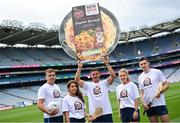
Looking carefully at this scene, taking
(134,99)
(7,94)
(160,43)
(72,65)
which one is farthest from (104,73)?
(134,99)

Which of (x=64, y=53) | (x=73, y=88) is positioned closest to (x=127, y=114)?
(x=73, y=88)

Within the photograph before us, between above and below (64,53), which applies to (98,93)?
below

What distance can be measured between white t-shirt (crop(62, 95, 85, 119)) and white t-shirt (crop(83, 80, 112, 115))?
1.71ft

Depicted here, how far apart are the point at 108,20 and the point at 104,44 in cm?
72

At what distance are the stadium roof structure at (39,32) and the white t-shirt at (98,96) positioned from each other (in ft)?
152

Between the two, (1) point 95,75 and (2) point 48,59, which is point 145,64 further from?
(2) point 48,59

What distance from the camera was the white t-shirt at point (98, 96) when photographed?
870 cm

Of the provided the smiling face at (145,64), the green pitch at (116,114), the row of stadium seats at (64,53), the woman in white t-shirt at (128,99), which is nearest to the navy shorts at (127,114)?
the woman in white t-shirt at (128,99)

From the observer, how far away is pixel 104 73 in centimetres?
7838

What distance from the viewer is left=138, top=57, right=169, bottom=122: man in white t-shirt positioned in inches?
359

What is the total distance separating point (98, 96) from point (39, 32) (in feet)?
179

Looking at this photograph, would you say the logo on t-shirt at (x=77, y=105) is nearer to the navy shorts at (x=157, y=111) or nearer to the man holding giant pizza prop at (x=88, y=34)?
the man holding giant pizza prop at (x=88, y=34)

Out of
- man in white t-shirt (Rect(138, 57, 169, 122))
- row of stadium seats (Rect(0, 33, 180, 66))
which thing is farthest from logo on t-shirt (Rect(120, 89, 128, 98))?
row of stadium seats (Rect(0, 33, 180, 66))

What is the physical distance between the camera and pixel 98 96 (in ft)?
28.8
